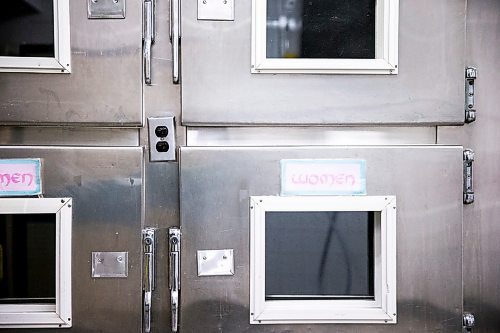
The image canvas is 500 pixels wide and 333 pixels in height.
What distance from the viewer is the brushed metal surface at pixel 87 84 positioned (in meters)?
1.31

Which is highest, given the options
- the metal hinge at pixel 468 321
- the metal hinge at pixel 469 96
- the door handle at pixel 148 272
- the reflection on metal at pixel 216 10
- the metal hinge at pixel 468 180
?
the reflection on metal at pixel 216 10

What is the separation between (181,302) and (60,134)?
22.7 inches

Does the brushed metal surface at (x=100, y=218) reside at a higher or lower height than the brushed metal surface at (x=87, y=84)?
lower

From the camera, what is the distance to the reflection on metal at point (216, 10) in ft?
4.32

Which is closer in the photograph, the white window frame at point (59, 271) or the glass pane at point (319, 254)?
the white window frame at point (59, 271)

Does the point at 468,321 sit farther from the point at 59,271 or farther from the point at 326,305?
the point at 59,271

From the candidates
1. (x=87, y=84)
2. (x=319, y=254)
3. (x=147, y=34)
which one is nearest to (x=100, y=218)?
(x=87, y=84)

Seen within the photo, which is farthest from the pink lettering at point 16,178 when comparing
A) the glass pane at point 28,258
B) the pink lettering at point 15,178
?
the glass pane at point 28,258

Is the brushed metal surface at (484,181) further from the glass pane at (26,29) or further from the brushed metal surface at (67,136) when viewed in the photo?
the glass pane at (26,29)

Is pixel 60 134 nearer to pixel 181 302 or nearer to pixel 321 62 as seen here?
pixel 181 302

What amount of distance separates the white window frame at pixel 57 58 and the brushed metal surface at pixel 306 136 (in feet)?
1.27

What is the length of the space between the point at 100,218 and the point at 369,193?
742 millimetres

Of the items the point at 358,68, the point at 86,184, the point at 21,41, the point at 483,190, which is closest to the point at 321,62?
the point at 358,68

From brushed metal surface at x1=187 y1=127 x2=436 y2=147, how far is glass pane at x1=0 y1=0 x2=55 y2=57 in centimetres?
47
